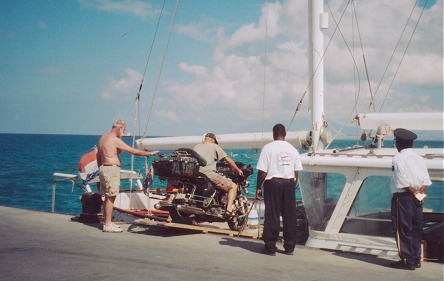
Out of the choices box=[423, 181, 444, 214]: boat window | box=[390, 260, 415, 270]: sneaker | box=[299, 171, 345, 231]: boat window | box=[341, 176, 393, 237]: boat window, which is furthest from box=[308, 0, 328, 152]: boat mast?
box=[390, 260, 415, 270]: sneaker

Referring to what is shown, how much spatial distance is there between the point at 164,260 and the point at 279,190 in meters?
1.99

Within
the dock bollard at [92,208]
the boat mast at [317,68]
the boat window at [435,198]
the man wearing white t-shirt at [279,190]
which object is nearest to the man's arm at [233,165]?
the boat mast at [317,68]

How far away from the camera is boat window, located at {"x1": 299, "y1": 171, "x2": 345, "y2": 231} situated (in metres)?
8.74

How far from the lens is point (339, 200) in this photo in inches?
330

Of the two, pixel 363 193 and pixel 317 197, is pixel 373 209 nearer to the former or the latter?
pixel 363 193

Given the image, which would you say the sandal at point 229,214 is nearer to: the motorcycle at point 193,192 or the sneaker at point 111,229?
the motorcycle at point 193,192

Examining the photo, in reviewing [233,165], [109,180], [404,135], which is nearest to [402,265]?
[404,135]

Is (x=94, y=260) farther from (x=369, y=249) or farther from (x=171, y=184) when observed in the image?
(x=369, y=249)

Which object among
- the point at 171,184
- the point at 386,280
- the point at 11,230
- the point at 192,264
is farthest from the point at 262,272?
the point at 11,230

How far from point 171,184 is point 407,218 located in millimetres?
4220

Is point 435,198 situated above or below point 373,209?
above

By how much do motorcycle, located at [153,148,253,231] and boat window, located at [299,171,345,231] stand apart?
1.45 metres

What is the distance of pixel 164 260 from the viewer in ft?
24.1

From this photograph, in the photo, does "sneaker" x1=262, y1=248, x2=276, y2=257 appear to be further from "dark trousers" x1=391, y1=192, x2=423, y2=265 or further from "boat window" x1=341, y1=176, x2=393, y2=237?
"dark trousers" x1=391, y1=192, x2=423, y2=265
